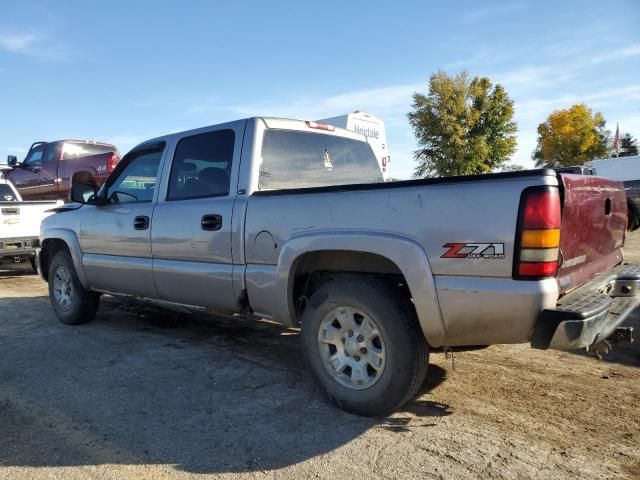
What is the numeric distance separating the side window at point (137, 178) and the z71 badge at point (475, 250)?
298 centimetres

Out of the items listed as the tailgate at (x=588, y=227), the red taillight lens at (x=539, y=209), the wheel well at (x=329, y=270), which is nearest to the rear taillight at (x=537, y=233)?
the red taillight lens at (x=539, y=209)

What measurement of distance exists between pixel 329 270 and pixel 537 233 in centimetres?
141

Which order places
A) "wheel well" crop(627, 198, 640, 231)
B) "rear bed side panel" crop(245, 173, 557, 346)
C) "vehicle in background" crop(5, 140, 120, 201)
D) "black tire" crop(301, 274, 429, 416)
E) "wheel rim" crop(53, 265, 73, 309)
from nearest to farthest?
"rear bed side panel" crop(245, 173, 557, 346), "black tire" crop(301, 274, 429, 416), "wheel well" crop(627, 198, 640, 231), "wheel rim" crop(53, 265, 73, 309), "vehicle in background" crop(5, 140, 120, 201)

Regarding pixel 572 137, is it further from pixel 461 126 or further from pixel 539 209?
pixel 539 209

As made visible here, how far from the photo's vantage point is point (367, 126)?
569 inches

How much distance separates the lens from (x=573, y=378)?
12.3 feet

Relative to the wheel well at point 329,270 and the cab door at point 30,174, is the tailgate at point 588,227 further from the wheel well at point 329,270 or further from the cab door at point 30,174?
the cab door at point 30,174

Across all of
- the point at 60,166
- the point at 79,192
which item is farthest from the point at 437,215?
the point at 60,166

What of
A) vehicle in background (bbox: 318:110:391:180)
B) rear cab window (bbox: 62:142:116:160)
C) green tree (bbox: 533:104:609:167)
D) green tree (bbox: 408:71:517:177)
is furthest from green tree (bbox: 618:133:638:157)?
rear cab window (bbox: 62:142:116:160)

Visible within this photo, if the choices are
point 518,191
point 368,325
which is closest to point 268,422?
point 368,325

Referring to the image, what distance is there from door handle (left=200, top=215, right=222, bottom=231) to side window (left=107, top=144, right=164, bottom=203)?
926 millimetres

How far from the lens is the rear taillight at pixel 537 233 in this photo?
2543 millimetres

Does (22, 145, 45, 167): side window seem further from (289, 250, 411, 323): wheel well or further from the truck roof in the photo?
(289, 250, 411, 323): wheel well

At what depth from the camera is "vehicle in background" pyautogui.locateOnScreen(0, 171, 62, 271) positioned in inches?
365
